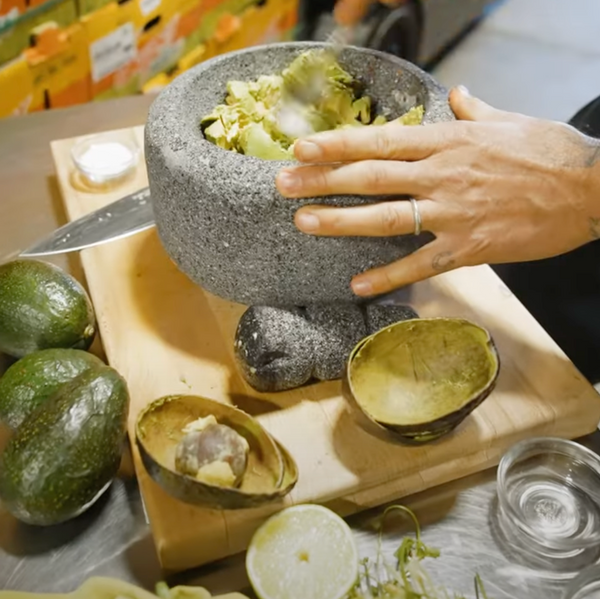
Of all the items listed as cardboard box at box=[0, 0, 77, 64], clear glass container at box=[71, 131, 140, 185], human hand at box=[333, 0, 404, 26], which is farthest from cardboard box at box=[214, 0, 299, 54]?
human hand at box=[333, 0, 404, 26]

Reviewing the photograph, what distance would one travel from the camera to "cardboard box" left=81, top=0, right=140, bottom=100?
177cm

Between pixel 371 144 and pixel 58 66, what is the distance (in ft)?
3.85

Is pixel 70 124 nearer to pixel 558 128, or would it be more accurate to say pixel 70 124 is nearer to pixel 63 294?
pixel 63 294

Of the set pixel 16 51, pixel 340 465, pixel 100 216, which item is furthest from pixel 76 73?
pixel 340 465

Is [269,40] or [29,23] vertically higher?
[29,23]

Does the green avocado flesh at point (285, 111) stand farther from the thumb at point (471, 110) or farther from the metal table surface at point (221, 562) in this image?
the metal table surface at point (221, 562)

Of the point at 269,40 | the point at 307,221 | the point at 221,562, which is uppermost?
the point at 307,221

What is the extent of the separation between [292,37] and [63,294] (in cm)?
203

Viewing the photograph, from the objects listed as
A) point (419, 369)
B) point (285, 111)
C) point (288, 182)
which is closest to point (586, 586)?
point (419, 369)

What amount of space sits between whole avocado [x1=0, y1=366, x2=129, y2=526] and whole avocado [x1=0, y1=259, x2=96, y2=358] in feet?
0.39

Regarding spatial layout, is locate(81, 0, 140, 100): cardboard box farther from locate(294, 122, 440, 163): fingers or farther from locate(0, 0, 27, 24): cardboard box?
locate(294, 122, 440, 163): fingers

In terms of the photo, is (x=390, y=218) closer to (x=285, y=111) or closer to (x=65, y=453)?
(x=285, y=111)

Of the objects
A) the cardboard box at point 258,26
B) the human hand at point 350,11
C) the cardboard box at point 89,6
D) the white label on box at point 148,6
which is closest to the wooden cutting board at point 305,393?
the human hand at point 350,11

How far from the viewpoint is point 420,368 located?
81 cm
